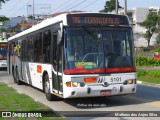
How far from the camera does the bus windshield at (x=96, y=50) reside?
11.8 metres

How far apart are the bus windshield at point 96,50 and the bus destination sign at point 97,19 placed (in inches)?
8.3

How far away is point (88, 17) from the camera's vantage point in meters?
12.4

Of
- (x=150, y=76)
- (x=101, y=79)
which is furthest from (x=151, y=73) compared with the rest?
(x=101, y=79)

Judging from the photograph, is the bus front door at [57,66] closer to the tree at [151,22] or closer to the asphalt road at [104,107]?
the asphalt road at [104,107]

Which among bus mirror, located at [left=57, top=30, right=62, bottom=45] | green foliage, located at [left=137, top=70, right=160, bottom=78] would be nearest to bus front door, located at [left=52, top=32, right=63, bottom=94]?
bus mirror, located at [left=57, top=30, right=62, bottom=45]

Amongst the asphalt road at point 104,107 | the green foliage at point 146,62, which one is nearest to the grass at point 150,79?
the asphalt road at point 104,107

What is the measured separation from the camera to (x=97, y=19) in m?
12.5

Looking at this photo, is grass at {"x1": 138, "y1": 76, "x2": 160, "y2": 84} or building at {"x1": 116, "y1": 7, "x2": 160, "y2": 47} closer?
grass at {"x1": 138, "y1": 76, "x2": 160, "y2": 84}

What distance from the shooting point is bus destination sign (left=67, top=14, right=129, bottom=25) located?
12.2 m

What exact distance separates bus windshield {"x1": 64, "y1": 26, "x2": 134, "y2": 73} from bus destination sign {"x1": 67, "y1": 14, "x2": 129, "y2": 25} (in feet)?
0.69

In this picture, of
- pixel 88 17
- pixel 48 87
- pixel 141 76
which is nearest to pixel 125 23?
pixel 88 17

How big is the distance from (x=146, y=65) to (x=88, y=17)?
99.5 feet

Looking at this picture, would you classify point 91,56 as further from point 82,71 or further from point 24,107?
point 24,107

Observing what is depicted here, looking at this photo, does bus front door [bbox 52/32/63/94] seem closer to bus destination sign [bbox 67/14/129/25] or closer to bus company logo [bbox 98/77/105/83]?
bus destination sign [bbox 67/14/129/25]
